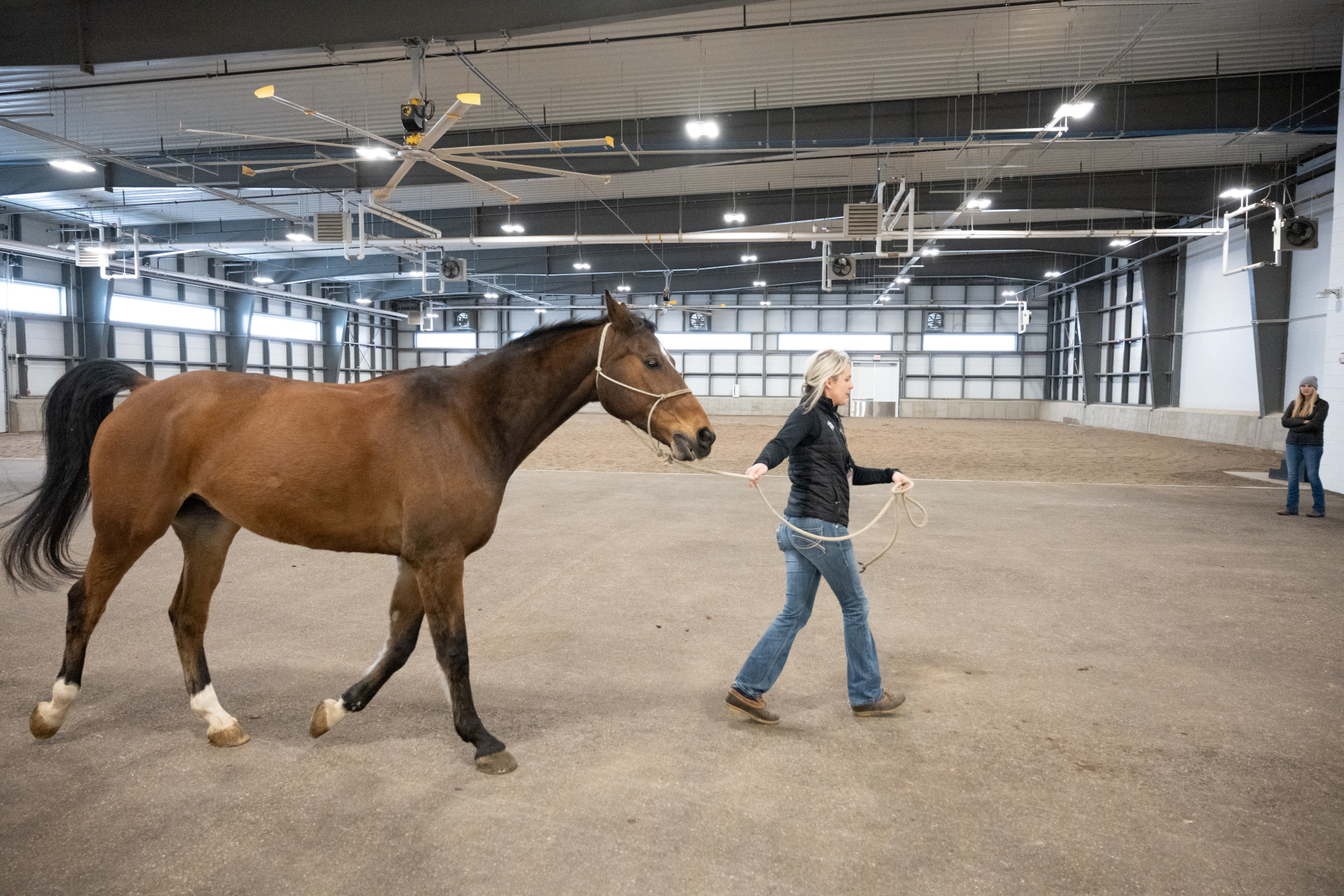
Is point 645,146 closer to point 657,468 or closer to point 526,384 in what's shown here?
point 657,468

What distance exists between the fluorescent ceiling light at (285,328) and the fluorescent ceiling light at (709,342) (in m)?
17.7

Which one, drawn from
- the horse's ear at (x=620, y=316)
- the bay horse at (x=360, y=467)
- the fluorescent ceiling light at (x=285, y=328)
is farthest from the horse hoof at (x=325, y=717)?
the fluorescent ceiling light at (x=285, y=328)

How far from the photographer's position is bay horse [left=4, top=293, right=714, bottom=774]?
10.2 feet

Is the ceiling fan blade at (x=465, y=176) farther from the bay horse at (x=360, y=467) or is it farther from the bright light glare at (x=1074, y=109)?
the bright light glare at (x=1074, y=109)

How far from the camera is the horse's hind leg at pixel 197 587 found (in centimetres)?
334

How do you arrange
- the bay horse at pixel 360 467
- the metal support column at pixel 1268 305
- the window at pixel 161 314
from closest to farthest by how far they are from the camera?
the bay horse at pixel 360 467 → the metal support column at pixel 1268 305 → the window at pixel 161 314

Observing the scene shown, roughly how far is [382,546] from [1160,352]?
96.0 ft

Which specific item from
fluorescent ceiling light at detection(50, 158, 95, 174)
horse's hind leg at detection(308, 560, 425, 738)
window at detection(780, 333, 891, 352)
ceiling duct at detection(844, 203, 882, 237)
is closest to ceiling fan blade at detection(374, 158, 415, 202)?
horse's hind leg at detection(308, 560, 425, 738)

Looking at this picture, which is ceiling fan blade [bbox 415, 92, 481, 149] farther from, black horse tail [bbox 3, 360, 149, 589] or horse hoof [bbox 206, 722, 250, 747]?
horse hoof [bbox 206, 722, 250, 747]

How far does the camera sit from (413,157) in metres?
8.70

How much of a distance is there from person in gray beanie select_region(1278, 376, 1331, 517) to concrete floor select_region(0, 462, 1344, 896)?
13.2ft

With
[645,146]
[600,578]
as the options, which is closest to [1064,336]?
[645,146]

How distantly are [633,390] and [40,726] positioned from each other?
2948 millimetres

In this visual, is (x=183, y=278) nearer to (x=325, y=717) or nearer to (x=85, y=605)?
(x=85, y=605)
